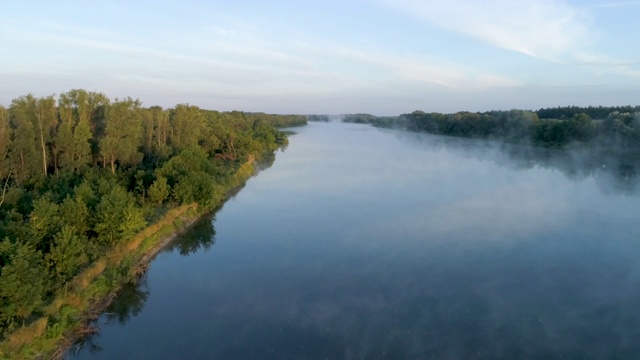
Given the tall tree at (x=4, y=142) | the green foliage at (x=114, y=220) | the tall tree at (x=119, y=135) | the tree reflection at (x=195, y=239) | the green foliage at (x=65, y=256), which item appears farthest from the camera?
the tall tree at (x=119, y=135)

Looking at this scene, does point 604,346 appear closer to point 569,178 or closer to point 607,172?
point 569,178

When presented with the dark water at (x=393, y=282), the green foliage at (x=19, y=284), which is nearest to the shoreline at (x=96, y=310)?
the dark water at (x=393, y=282)

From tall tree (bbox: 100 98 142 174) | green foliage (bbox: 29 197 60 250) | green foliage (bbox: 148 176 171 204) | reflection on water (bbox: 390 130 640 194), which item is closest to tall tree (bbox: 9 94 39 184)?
tall tree (bbox: 100 98 142 174)

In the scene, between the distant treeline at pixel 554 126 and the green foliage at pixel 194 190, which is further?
the distant treeline at pixel 554 126

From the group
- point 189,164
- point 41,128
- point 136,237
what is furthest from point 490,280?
point 41,128

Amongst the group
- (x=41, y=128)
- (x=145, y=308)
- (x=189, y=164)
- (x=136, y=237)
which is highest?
(x=41, y=128)

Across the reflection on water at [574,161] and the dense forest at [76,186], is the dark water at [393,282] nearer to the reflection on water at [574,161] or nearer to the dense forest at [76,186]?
the dense forest at [76,186]

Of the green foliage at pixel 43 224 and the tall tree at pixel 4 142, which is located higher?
the tall tree at pixel 4 142
